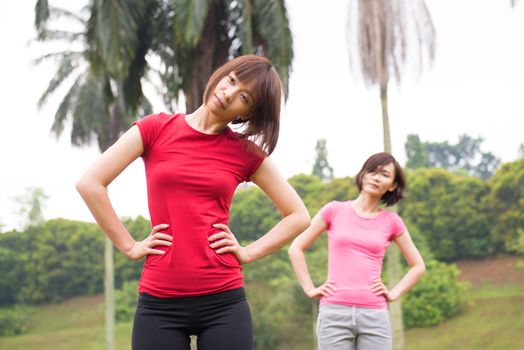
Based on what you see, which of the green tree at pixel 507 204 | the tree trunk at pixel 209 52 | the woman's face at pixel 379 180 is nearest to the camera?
the woman's face at pixel 379 180

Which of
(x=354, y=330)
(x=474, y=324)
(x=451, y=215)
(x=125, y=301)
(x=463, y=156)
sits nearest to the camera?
(x=354, y=330)

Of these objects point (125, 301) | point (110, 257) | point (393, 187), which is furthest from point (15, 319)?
point (393, 187)

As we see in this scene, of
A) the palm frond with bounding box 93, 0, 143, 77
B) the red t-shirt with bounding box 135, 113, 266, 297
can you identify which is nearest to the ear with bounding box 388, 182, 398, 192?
the red t-shirt with bounding box 135, 113, 266, 297

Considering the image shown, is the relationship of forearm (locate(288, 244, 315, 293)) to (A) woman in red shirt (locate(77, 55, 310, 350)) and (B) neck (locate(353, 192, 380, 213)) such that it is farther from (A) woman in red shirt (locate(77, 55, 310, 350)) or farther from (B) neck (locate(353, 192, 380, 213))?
(A) woman in red shirt (locate(77, 55, 310, 350))

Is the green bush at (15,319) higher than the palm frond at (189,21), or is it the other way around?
the palm frond at (189,21)

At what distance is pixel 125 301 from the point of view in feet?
116

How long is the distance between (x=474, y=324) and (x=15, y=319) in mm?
20896

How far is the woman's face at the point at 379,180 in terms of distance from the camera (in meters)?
4.26

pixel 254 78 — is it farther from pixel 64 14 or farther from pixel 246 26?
pixel 64 14

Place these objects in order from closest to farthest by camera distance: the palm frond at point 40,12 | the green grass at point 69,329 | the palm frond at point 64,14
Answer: the palm frond at point 40,12 < the palm frond at point 64,14 < the green grass at point 69,329

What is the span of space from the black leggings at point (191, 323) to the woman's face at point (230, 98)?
56 cm

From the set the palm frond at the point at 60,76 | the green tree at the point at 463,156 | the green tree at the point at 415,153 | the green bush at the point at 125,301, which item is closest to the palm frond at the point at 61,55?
the palm frond at the point at 60,76

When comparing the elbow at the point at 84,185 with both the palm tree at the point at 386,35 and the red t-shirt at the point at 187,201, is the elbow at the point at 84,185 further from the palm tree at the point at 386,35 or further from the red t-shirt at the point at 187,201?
the palm tree at the point at 386,35

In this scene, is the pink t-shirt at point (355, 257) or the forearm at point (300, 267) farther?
the forearm at point (300, 267)
